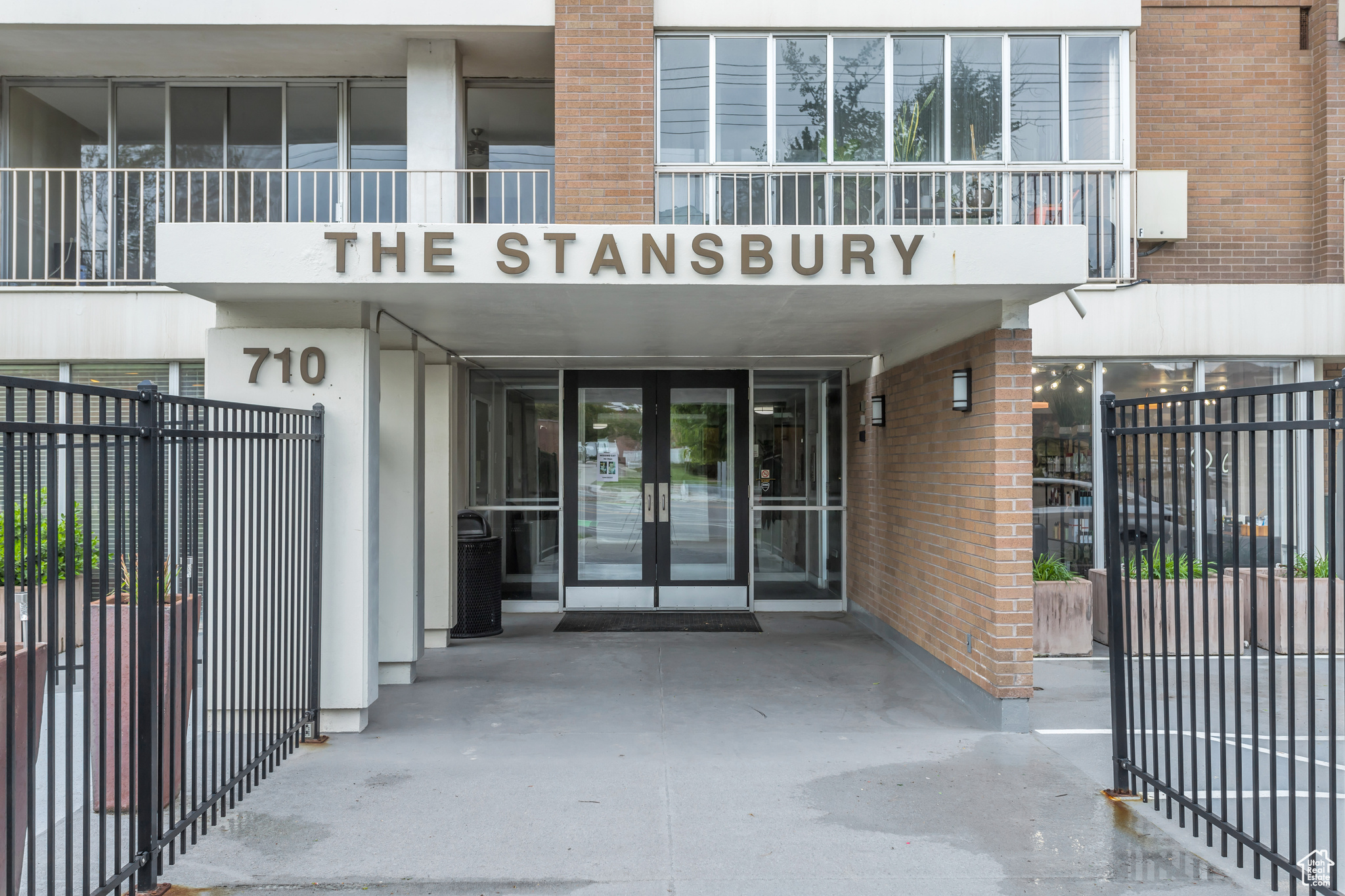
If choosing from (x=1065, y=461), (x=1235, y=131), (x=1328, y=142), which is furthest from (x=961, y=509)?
(x=1328, y=142)

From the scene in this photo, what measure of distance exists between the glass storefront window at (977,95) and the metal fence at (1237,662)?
13.2 ft

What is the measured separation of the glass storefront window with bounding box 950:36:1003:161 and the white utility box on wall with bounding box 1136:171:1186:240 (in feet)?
5.35

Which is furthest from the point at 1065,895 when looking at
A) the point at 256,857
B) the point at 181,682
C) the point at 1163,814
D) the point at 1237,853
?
the point at 181,682

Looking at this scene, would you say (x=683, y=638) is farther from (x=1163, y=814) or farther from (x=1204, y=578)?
(x=1204, y=578)

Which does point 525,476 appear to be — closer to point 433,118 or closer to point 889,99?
point 433,118

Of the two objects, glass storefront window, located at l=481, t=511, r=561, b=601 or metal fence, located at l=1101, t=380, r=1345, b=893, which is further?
glass storefront window, located at l=481, t=511, r=561, b=601

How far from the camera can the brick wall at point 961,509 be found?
610 centimetres

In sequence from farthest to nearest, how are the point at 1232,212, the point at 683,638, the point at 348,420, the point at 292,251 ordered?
the point at 1232,212 → the point at 683,638 → the point at 348,420 → the point at 292,251

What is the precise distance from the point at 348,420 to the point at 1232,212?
9572 mm

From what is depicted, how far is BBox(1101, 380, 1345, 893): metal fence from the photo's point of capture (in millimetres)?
3324

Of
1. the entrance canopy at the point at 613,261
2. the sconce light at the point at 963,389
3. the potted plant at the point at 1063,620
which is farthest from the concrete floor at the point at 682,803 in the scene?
the entrance canopy at the point at 613,261

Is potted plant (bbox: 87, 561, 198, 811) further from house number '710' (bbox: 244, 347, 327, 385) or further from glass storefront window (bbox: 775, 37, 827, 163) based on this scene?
glass storefront window (bbox: 775, 37, 827, 163)

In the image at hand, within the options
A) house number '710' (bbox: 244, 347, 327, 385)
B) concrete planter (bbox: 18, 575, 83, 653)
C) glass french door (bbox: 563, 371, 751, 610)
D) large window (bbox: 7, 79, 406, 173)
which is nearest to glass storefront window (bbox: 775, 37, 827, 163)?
glass french door (bbox: 563, 371, 751, 610)

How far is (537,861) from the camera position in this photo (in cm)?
421
